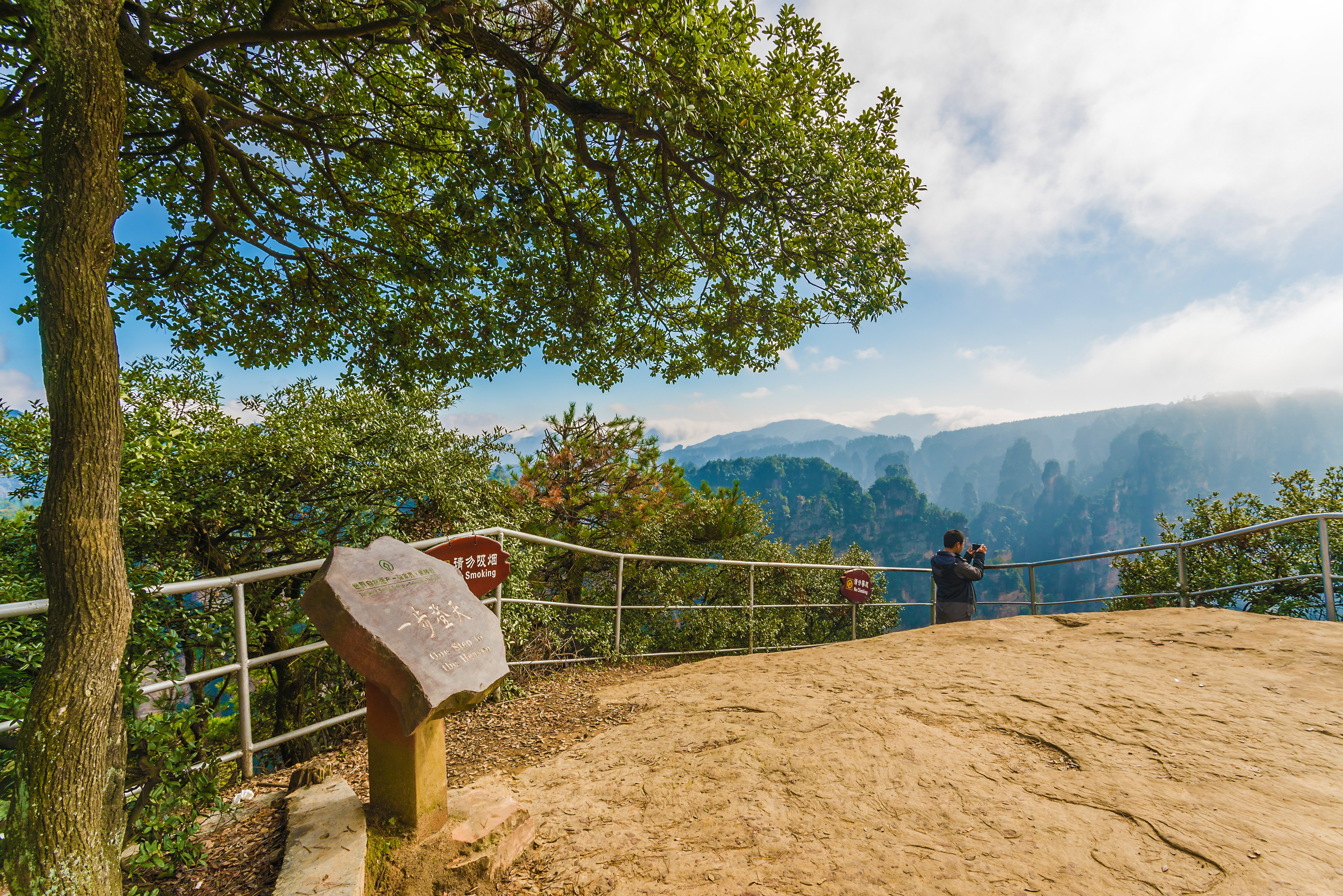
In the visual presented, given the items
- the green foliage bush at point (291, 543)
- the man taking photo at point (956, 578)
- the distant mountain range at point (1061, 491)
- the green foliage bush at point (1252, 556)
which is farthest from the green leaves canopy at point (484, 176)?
the distant mountain range at point (1061, 491)

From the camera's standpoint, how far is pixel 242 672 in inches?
109

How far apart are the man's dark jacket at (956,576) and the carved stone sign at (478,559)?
4.80 m

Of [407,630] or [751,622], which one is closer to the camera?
[407,630]

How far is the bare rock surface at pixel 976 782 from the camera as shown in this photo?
80.8 inches

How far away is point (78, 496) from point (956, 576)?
7.02 m

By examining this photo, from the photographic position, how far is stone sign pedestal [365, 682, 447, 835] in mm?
2322

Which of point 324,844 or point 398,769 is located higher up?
point 398,769

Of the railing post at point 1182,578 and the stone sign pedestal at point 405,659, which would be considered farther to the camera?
the railing post at point 1182,578

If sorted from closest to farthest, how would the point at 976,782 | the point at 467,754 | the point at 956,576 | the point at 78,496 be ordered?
the point at 78,496 → the point at 976,782 → the point at 467,754 → the point at 956,576

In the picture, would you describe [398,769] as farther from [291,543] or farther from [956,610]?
[956,610]

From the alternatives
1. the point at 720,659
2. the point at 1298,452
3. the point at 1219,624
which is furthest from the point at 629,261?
the point at 1298,452

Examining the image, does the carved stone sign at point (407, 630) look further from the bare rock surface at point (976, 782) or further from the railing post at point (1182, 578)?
the railing post at point (1182, 578)

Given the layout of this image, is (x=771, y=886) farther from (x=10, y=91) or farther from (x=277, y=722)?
(x=10, y=91)

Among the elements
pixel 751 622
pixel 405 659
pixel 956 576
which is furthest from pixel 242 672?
pixel 956 576
